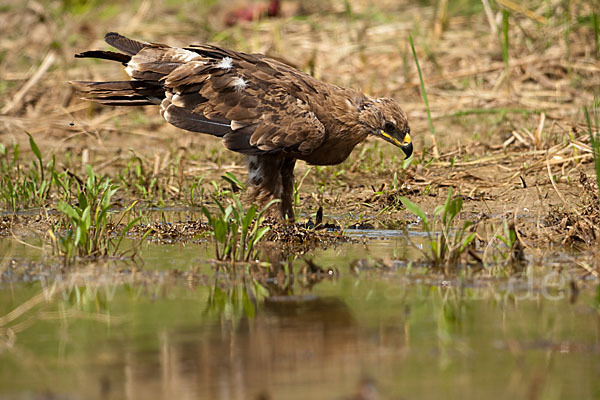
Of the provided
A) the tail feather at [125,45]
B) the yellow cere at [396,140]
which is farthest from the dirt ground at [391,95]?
the tail feather at [125,45]

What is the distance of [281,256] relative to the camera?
17.7 ft

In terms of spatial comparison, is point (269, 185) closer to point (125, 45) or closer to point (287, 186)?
point (287, 186)

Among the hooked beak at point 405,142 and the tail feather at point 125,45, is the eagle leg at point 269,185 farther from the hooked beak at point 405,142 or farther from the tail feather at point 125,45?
the tail feather at point 125,45

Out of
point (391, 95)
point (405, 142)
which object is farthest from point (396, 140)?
point (391, 95)

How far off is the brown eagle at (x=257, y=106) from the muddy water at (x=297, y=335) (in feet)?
4.92

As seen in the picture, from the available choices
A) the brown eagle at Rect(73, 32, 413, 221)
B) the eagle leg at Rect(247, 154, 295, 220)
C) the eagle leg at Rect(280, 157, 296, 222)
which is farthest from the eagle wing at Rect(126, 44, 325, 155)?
the eagle leg at Rect(280, 157, 296, 222)

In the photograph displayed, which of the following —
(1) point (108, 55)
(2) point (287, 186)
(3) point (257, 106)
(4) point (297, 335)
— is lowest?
(4) point (297, 335)

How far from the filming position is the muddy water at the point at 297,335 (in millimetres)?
3018

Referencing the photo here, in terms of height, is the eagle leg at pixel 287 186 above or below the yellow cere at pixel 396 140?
below

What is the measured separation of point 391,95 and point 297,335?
705 centimetres

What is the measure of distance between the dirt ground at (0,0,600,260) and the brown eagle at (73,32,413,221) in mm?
577

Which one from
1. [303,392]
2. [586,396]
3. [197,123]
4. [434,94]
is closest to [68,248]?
[197,123]

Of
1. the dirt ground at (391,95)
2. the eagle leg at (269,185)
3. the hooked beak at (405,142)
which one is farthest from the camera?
the dirt ground at (391,95)

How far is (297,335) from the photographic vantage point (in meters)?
Answer: 3.64
